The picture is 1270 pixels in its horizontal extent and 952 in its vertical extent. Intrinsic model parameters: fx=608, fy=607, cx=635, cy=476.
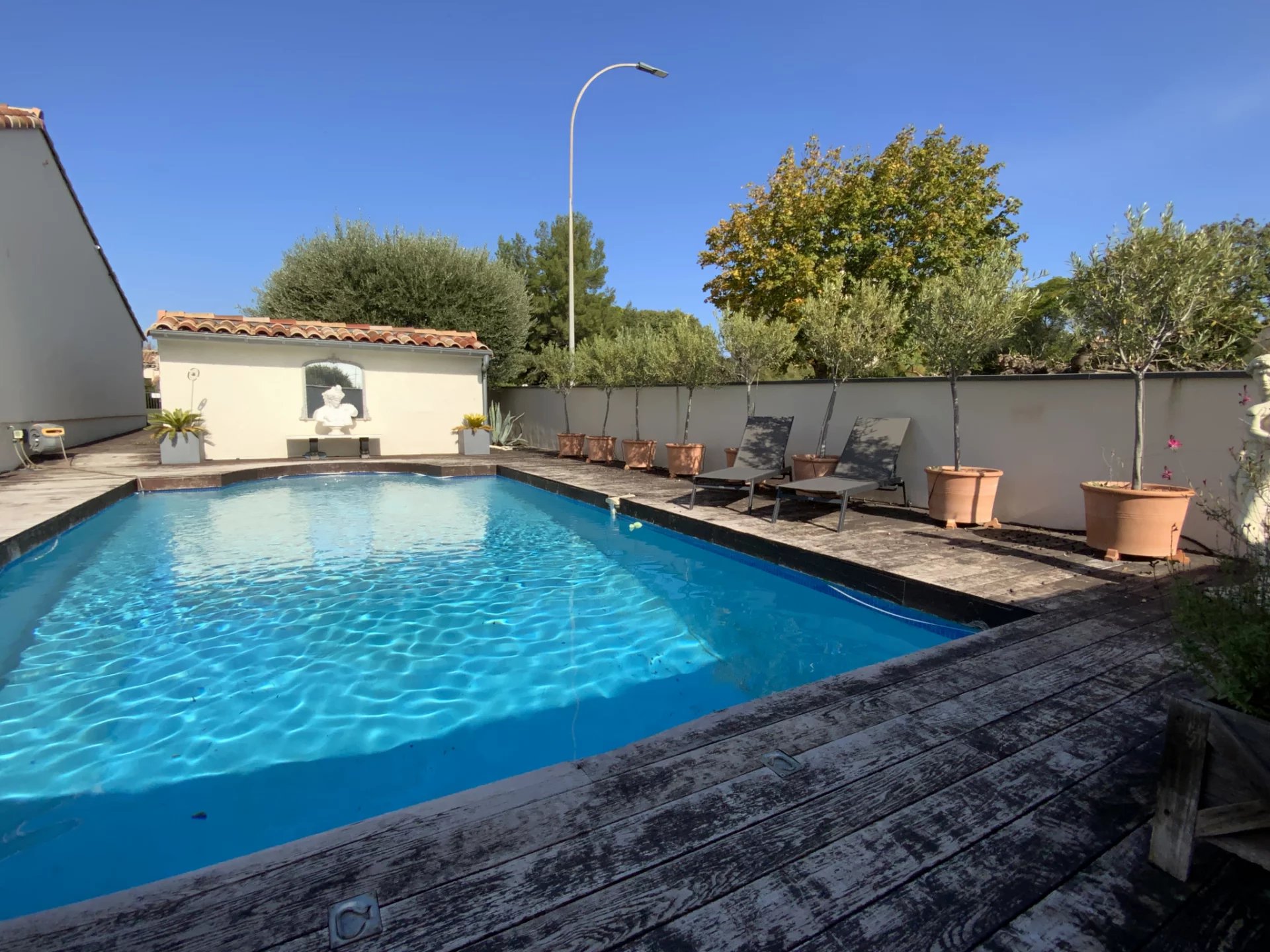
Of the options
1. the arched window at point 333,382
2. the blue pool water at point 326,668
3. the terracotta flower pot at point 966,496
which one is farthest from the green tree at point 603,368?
the terracotta flower pot at point 966,496

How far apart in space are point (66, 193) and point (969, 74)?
64.9ft

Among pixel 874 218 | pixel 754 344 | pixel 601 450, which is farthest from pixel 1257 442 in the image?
pixel 874 218

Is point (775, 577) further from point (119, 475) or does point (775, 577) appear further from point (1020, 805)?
point (119, 475)

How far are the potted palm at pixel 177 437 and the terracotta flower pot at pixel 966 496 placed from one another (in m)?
12.9

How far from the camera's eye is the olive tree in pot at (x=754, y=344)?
9.20 m

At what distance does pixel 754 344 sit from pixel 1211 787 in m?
8.28

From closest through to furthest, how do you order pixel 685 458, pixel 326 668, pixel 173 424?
pixel 326 668 → pixel 685 458 → pixel 173 424

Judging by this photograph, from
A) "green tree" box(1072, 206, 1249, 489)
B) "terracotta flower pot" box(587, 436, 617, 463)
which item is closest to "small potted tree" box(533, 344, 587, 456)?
"terracotta flower pot" box(587, 436, 617, 463)

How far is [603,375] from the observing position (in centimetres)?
1340

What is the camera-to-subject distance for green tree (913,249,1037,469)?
6.18 m

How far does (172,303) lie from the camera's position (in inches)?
512

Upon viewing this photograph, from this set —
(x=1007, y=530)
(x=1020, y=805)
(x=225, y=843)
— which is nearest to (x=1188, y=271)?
(x=1007, y=530)

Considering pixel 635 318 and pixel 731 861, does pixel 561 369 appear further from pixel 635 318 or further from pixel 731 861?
pixel 635 318

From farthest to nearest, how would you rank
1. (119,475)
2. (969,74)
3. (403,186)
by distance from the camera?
(403,186)
(969,74)
(119,475)
